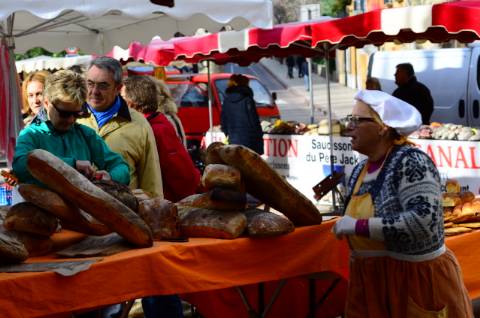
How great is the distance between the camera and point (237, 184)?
3879mm

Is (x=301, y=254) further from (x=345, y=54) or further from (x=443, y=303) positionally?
(x=345, y=54)

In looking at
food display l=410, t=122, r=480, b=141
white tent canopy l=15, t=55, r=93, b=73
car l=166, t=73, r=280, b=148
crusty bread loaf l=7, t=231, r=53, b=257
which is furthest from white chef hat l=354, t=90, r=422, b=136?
white tent canopy l=15, t=55, r=93, b=73

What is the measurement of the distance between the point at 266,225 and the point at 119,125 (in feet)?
4.22

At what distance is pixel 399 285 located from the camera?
3660mm

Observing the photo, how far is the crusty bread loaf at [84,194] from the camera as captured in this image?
3.42 meters

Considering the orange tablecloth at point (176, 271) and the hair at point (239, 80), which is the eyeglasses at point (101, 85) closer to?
the orange tablecloth at point (176, 271)

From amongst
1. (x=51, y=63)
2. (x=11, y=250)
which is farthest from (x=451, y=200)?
(x=51, y=63)

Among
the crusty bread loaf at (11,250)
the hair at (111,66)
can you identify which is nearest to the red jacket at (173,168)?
the hair at (111,66)

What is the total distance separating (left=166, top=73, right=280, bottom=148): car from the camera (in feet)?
61.9

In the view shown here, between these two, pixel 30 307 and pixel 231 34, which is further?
pixel 231 34

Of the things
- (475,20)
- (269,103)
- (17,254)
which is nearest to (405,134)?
(17,254)

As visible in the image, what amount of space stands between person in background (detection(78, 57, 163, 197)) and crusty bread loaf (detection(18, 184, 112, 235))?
111 cm

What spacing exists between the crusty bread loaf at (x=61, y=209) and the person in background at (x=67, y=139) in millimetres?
139

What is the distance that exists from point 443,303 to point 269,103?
54.0 feet
